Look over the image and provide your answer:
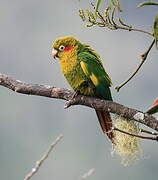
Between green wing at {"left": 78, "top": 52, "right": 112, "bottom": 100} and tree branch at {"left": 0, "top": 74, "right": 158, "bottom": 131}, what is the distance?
161 millimetres

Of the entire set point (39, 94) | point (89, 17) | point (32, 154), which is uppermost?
point (89, 17)

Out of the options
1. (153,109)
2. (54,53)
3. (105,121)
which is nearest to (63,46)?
(54,53)

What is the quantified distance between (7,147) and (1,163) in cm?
1416

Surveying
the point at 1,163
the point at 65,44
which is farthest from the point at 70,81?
the point at 1,163

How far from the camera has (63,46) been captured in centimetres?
245

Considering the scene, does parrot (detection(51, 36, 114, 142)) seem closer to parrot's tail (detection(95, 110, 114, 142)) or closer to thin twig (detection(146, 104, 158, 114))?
parrot's tail (detection(95, 110, 114, 142))

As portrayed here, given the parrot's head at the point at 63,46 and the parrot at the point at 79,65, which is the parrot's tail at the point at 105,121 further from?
the parrot's head at the point at 63,46

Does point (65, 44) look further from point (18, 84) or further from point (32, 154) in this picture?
point (32, 154)

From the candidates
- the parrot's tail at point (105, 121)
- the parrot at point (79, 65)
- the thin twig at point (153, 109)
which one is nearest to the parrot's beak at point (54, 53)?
the parrot at point (79, 65)

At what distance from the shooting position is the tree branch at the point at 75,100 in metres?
1.97

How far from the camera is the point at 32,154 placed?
81812 millimetres

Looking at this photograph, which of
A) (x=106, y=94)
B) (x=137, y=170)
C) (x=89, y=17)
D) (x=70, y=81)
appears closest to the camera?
(x=89, y=17)

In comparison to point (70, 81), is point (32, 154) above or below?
below

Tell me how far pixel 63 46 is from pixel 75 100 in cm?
40
